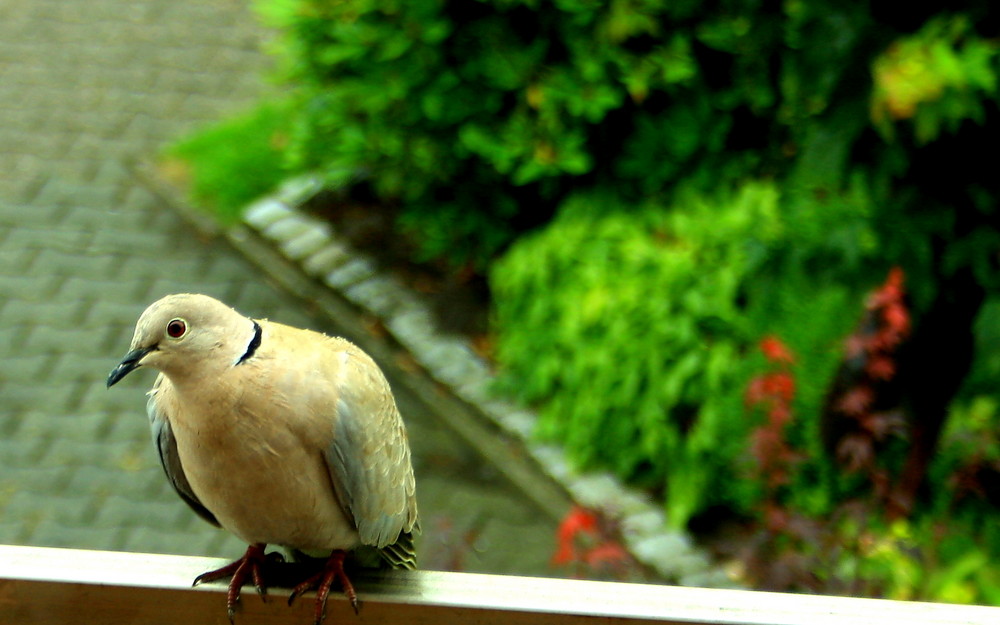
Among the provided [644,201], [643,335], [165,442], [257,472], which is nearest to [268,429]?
[257,472]

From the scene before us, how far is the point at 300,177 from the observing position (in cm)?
618

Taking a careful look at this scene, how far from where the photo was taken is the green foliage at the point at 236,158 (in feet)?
20.3

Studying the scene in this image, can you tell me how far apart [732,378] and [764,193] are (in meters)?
0.92

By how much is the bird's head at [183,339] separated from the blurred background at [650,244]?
1863mm

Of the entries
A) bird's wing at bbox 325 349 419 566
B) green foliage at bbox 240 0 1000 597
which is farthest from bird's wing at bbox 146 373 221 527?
green foliage at bbox 240 0 1000 597

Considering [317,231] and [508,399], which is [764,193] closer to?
[508,399]

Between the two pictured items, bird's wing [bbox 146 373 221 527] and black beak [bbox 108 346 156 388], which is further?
bird's wing [bbox 146 373 221 527]

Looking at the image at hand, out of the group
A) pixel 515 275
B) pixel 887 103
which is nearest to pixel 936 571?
pixel 887 103

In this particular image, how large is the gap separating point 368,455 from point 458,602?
49 cm

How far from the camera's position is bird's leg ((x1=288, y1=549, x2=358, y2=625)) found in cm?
198

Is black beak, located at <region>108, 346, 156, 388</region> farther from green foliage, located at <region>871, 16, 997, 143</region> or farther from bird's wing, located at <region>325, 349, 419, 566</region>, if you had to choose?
green foliage, located at <region>871, 16, 997, 143</region>

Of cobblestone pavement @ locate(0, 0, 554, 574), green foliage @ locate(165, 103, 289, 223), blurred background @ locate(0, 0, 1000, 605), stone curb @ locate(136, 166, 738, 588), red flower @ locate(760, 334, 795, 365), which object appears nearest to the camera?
blurred background @ locate(0, 0, 1000, 605)

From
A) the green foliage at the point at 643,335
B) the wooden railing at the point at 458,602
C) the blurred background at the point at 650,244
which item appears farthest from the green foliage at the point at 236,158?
the wooden railing at the point at 458,602

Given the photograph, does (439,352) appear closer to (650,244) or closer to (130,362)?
(650,244)
